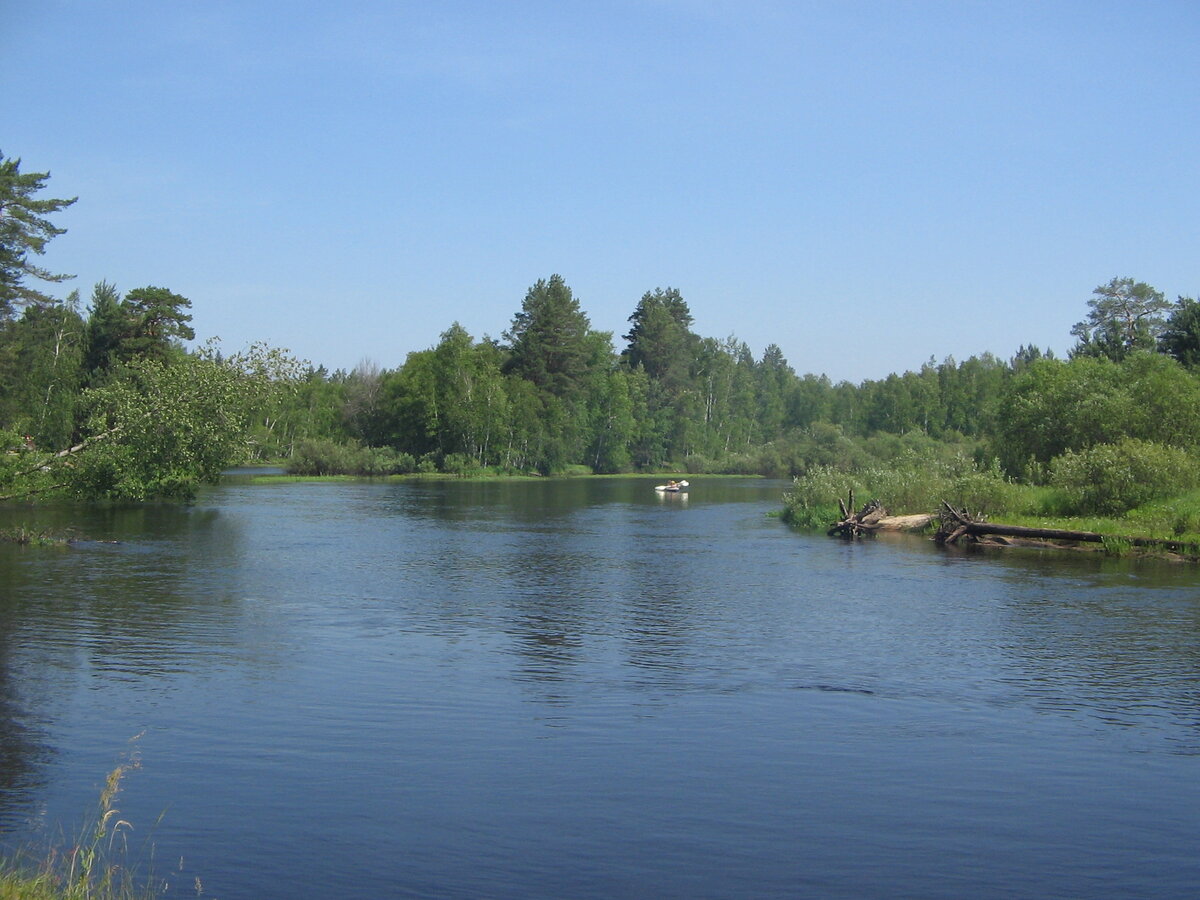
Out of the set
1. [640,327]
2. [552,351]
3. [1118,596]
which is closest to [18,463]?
[1118,596]

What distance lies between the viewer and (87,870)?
29.6ft

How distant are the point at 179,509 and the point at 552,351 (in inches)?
2655

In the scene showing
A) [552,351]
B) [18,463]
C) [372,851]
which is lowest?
[372,851]

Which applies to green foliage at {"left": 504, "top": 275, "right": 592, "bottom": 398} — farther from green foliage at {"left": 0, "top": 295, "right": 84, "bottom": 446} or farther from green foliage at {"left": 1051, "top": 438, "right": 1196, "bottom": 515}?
green foliage at {"left": 1051, "top": 438, "right": 1196, "bottom": 515}

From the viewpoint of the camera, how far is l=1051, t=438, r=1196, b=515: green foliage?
42469 millimetres

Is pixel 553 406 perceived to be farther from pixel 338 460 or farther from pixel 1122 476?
pixel 1122 476

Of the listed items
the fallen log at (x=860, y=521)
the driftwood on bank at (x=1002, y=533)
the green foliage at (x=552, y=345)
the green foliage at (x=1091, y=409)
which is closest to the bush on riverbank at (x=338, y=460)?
the green foliage at (x=552, y=345)

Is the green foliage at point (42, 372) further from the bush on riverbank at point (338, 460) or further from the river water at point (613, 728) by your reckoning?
the river water at point (613, 728)

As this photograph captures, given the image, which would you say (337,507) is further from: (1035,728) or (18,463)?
(1035,728)

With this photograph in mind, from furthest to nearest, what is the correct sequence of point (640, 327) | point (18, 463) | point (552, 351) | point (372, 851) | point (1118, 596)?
point (640, 327) < point (552, 351) < point (18, 463) < point (1118, 596) < point (372, 851)

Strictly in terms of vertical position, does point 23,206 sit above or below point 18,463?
above

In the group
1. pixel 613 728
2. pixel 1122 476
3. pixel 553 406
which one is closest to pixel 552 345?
pixel 553 406

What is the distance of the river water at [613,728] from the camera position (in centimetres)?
1205

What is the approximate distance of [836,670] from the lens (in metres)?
21.7
